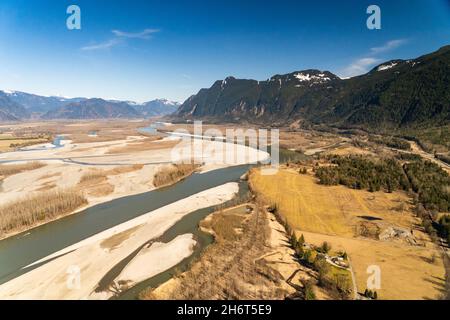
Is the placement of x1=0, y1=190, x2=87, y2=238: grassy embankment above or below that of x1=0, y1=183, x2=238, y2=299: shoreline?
above

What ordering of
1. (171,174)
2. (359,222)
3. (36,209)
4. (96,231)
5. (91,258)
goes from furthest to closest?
(171,174) → (36,209) → (359,222) → (96,231) → (91,258)

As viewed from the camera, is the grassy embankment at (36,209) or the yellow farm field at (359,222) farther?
the grassy embankment at (36,209)

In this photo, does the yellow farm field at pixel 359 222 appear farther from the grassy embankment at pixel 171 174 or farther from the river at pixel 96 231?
the grassy embankment at pixel 171 174

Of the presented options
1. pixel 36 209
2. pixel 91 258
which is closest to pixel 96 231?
pixel 91 258

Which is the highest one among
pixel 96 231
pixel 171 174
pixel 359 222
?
pixel 171 174

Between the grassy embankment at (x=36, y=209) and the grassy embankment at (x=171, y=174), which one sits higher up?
the grassy embankment at (x=171, y=174)

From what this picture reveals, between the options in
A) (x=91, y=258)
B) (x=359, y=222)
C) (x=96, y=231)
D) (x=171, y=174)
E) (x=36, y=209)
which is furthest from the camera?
(x=171, y=174)

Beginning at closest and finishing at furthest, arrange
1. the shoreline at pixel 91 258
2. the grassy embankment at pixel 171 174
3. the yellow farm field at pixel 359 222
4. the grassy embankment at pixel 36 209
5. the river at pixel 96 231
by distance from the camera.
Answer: the yellow farm field at pixel 359 222 → the shoreline at pixel 91 258 → the river at pixel 96 231 → the grassy embankment at pixel 36 209 → the grassy embankment at pixel 171 174

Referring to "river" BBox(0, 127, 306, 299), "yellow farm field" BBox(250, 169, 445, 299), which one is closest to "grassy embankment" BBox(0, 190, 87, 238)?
"river" BBox(0, 127, 306, 299)

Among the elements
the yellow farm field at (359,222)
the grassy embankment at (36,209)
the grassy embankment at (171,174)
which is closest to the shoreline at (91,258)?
the grassy embankment at (36,209)

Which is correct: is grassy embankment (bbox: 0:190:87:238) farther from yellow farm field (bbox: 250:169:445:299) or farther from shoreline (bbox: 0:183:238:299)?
yellow farm field (bbox: 250:169:445:299)

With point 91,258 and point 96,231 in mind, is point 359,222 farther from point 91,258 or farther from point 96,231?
point 96,231
